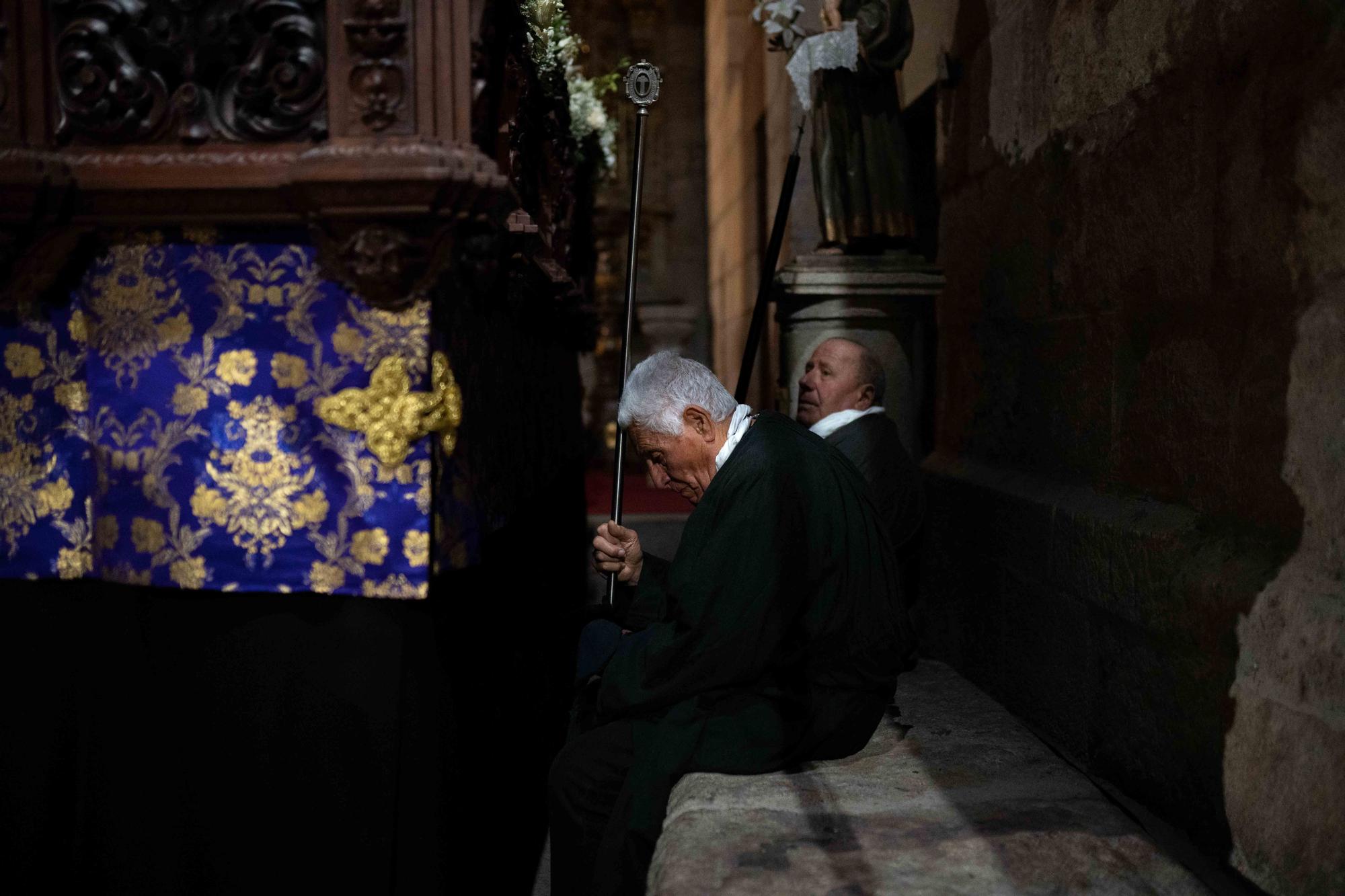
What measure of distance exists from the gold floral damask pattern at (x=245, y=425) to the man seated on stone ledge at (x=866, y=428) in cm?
203

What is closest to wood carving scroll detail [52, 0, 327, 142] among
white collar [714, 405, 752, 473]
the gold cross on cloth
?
the gold cross on cloth

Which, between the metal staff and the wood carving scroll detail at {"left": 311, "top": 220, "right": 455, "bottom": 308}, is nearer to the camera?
the wood carving scroll detail at {"left": 311, "top": 220, "right": 455, "bottom": 308}

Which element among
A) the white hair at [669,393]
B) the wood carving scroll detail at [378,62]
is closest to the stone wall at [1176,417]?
the white hair at [669,393]

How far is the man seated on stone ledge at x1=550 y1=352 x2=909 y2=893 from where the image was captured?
7.09 feet

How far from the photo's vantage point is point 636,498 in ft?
26.4

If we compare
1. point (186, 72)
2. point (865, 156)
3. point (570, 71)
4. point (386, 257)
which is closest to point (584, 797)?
point (386, 257)

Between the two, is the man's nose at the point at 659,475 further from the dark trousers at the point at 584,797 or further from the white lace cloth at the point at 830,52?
the white lace cloth at the point at 830,52

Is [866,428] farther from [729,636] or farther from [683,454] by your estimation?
[729,636]

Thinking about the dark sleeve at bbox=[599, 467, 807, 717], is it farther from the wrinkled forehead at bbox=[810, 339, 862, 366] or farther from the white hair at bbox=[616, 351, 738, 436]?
the wrinkled forehead at bbox=[810, 339, 862, 366]

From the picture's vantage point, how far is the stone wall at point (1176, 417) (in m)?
1.99

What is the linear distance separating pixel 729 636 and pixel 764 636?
0.25 feet

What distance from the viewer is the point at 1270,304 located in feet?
7.17

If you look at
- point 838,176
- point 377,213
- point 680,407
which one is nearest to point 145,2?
point 377,213

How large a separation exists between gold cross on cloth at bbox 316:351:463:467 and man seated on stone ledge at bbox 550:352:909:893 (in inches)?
24.0
